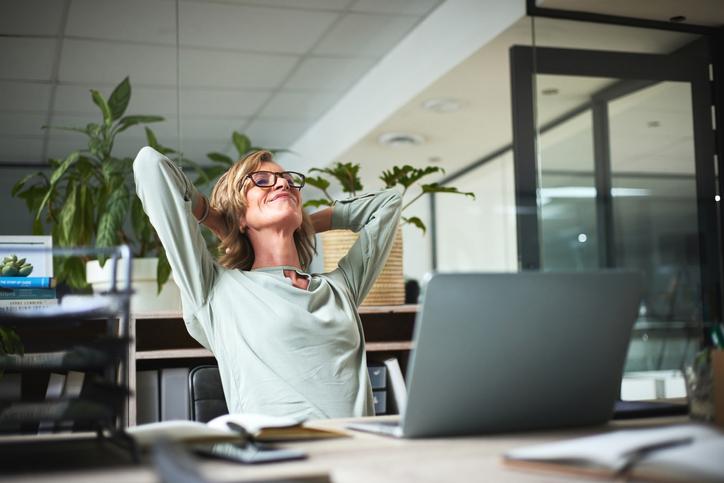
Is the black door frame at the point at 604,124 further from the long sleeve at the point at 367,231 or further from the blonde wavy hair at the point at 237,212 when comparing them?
the blonde wavy hair at the point at 237,212

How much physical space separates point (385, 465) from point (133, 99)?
4.88m

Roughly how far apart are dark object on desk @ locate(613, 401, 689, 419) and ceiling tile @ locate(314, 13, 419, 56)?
127 inches

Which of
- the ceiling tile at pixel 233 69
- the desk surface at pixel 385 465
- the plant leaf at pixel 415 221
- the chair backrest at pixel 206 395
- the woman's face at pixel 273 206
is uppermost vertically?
the ceiling tile at pixel 233 69

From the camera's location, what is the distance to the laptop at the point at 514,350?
101 centimetres

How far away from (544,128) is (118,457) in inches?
122

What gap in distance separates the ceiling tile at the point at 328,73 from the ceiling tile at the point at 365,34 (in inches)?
5.7

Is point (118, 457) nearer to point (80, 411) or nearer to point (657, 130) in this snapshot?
point (80, 411)

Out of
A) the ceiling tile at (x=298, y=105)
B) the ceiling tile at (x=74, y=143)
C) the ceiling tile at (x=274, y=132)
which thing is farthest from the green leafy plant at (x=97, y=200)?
the ceiling tile at (x=274, y=132)

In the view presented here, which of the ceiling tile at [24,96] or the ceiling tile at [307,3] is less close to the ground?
the ceiling tile at [307,3]

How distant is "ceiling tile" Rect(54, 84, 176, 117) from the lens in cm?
512

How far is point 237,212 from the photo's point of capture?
213cm

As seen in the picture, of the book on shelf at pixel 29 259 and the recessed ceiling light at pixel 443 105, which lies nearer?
the book on shelf at pixel 29 259

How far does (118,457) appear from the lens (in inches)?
36.6

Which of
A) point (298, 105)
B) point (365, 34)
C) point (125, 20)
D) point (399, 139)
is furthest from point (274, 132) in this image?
point (125, 20)
